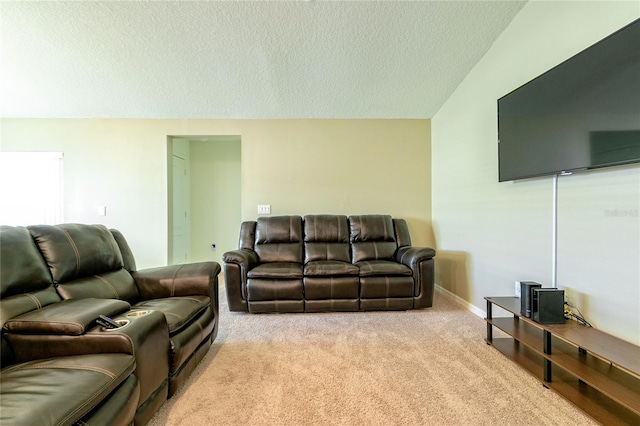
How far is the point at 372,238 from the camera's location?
3307 millimetres

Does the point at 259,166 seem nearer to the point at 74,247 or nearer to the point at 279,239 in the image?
the point at 279,239

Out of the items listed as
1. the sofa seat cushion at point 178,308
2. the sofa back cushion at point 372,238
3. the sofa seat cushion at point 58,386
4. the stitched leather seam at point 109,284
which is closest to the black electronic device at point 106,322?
the sofa seat cushion at point 58,386

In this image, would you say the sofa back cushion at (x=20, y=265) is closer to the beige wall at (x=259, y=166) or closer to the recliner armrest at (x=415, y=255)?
the beige wall at (x=259, y=166)

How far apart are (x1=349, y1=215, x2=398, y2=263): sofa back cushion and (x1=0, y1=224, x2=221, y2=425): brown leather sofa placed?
1.88 m

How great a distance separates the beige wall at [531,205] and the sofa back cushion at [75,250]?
3170 millimetres

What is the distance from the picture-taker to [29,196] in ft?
11.5

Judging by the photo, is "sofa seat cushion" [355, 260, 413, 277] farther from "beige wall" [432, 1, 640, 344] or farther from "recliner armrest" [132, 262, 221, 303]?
"recliner armrest" [132, 262, 221, 303]

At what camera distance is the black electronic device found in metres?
1.14

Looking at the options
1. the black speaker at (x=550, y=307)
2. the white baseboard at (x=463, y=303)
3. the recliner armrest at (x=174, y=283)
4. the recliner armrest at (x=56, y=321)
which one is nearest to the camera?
the recliner armrest at (x=56, y=321)

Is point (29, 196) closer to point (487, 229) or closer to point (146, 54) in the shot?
point (146, 54)

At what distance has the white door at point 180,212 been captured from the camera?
4000 mm

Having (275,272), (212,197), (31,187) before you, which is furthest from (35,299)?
(31,187)

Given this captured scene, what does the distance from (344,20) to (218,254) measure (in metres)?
3.79

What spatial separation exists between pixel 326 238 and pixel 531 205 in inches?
81.1
